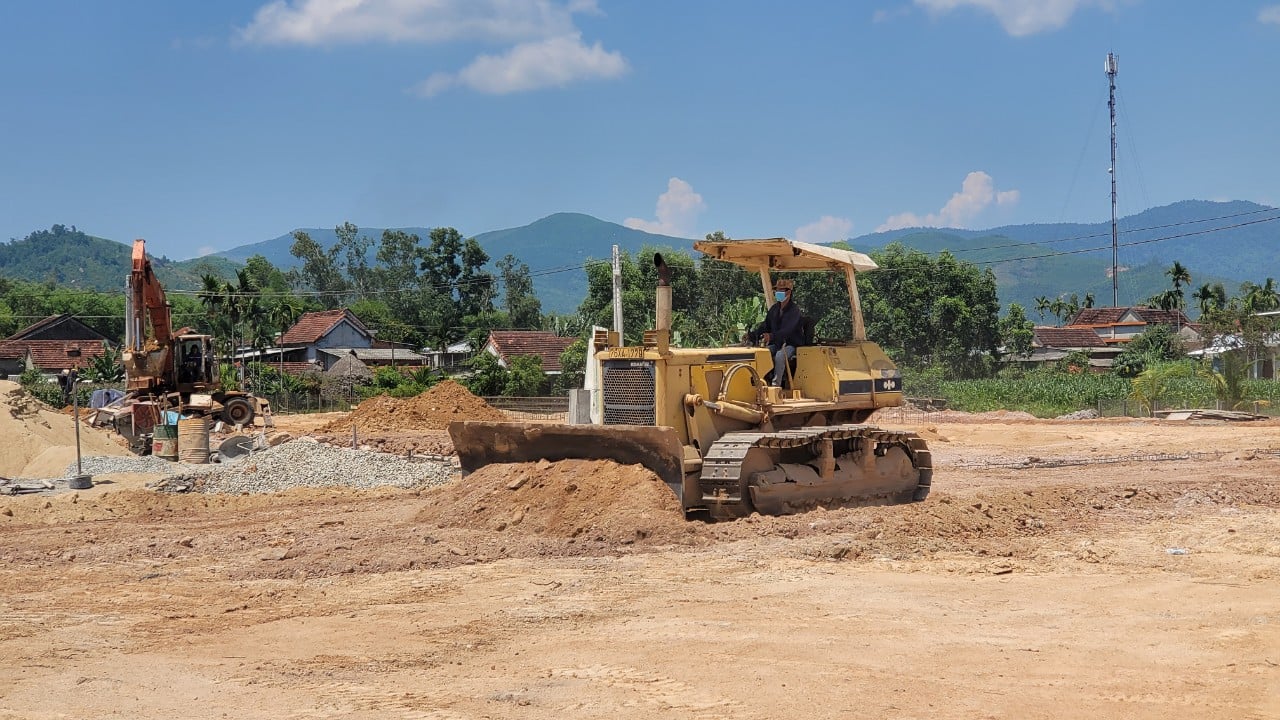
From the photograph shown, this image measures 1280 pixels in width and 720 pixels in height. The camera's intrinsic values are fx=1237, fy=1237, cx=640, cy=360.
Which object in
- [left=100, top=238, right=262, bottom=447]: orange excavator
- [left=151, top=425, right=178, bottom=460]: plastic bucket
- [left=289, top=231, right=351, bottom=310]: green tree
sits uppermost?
[left=289, top=231, right=351, bottom=310]: green tree

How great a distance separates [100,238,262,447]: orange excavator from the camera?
96.1ft

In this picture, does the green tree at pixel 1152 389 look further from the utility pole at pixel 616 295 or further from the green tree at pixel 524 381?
the green tree at pixel 524 381

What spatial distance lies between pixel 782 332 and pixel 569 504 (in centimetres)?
316

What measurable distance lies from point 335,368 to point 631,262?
51.3 ft

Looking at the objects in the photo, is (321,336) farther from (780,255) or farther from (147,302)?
(780,255)

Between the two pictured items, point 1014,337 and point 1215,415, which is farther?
point 1014,337

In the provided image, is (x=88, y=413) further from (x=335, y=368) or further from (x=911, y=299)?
(x=911, y=299)

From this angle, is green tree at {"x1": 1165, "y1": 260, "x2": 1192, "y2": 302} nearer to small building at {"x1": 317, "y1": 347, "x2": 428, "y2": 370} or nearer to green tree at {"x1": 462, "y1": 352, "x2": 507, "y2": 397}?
small building at {"x1": 317, "y1": 347, "x2": 428, "y2": 370}

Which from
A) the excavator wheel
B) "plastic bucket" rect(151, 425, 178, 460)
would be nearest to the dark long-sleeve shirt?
"plastic bucket" rect(151, 425, 178, 460)

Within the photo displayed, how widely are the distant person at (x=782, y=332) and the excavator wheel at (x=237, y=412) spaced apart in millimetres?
20920

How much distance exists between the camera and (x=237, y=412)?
104 feet

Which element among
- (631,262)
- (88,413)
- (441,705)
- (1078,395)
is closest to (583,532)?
(441,705)

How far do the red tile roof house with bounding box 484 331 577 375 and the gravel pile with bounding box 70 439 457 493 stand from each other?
39.8 meters

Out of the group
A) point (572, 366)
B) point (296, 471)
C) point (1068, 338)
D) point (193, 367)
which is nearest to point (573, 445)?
point (296, 471)
